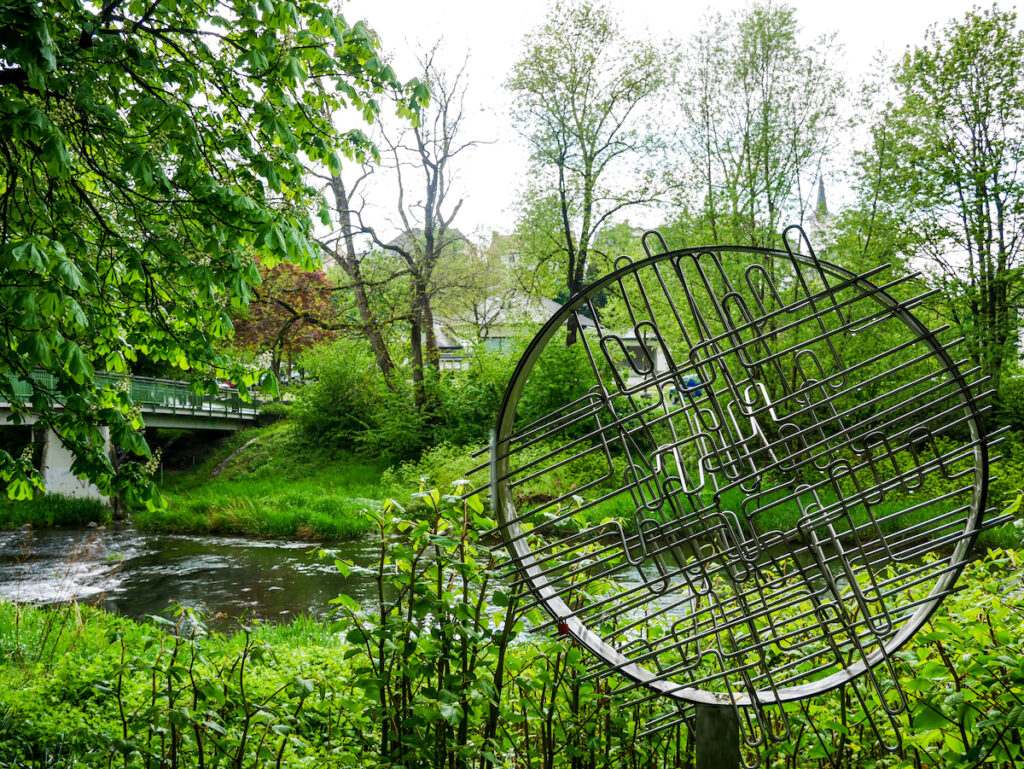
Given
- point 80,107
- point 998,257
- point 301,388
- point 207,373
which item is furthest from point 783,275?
point 301,388

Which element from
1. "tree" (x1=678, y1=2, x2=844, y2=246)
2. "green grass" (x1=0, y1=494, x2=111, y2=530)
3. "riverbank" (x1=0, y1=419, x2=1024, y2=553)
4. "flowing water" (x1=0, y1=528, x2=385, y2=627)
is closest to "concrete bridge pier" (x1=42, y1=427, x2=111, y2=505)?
"green grass" (x1=0, y1=494, x2=111, y2=530)

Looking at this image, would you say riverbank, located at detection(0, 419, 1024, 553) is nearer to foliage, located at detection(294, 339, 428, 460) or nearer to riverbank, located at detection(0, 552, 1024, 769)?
foliage, located at detection(294, 339, 428, 460)

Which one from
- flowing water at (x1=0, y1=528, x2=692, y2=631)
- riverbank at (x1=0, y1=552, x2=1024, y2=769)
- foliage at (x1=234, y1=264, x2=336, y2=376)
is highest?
foliage at (x1=234, y1=264, x2=336, y2=376)

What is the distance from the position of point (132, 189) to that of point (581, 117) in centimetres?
1648

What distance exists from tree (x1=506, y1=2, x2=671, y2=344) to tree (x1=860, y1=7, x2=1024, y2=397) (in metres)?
6.84

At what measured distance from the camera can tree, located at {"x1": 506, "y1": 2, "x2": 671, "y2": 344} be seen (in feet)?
60.4

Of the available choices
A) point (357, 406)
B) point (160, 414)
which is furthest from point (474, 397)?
point (160, 414)

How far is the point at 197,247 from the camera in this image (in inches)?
144

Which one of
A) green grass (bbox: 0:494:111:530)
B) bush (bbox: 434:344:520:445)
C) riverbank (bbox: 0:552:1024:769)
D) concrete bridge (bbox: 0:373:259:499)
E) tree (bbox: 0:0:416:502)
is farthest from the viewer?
bush (bbox: 434:344:520:445)

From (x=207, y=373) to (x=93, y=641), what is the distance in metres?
1.98

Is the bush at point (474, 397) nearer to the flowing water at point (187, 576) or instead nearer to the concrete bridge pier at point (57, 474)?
the flowing water at point (187, 576)

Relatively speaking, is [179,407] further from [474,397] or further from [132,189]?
[132,189]

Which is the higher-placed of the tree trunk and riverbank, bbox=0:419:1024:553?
the tree trunk

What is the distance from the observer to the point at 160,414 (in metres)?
19.6
